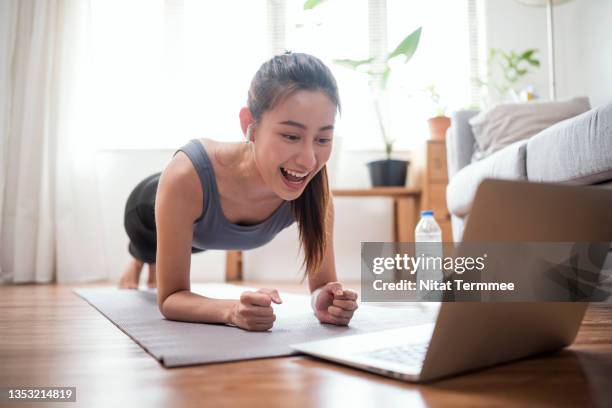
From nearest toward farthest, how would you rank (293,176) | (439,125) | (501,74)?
1. (293,176)
2. (439,125)
3. (501,74)

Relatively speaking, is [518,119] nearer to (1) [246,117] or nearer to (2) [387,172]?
(2) [387,172]

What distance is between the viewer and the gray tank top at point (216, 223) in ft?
3.43

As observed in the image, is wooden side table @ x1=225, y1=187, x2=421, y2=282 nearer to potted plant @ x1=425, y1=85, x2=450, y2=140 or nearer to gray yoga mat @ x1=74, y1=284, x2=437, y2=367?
potted plant @ x1=425, y1=85, x2=450, y2=140

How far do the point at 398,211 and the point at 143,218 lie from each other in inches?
58.2

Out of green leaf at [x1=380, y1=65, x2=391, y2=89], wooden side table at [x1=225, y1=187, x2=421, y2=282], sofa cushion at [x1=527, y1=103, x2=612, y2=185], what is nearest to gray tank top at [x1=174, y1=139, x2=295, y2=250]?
sofa cushion at [x1=527, y1=103, x2=612, y2=185]

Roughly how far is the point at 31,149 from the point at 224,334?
2.30m

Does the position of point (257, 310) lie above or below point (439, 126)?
below

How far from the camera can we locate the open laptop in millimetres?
454

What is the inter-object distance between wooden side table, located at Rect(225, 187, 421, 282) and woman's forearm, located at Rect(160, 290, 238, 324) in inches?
64.0

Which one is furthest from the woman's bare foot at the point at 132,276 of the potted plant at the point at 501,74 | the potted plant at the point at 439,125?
the potted plant at the point at 501,74

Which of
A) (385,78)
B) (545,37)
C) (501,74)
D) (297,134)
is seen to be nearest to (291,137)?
(297,134)

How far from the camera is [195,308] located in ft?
3.11

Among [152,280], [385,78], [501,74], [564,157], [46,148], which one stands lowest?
[152,280]

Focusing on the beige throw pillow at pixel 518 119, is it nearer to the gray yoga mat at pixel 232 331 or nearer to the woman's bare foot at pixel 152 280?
the gray yoga mat at pixel 232 331
